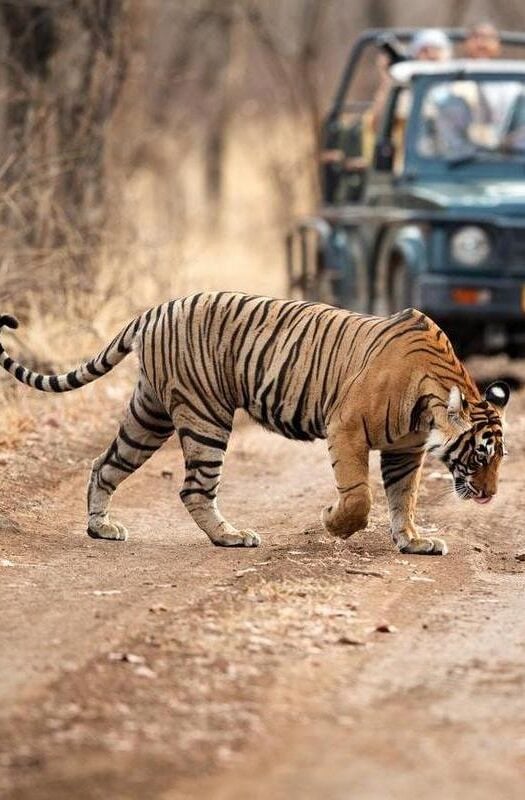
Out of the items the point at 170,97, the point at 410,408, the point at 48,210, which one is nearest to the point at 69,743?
the point at 410,408

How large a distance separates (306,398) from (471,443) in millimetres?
713

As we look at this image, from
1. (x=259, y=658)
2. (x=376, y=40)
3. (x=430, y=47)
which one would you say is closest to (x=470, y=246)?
(x=430, y=47)

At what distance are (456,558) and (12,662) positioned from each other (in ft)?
7.64

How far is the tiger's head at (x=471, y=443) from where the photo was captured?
6.48m

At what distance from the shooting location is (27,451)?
8.93 meters

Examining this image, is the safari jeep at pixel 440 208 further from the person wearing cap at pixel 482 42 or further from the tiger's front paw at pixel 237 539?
the tiger's front paw at pixel 237 539

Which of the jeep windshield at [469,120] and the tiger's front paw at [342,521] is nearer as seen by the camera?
the tiger's front paw at [342,521]

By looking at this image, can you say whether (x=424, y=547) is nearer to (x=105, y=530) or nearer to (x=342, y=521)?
(x=342, y=521)

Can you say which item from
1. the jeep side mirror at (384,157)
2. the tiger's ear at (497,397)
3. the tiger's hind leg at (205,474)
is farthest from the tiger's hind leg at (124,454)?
the jeep side mirror at (384,157)

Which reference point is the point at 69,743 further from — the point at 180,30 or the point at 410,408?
the point at 180,30

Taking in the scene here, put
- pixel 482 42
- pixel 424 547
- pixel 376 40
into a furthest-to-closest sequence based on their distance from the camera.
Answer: pixel 376 40
pixel 482 42
pixel 424 547

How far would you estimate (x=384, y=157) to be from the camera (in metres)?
12.1

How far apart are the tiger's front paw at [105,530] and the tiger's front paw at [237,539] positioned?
1.42 ft

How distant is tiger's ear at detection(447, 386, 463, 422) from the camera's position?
6430mm
